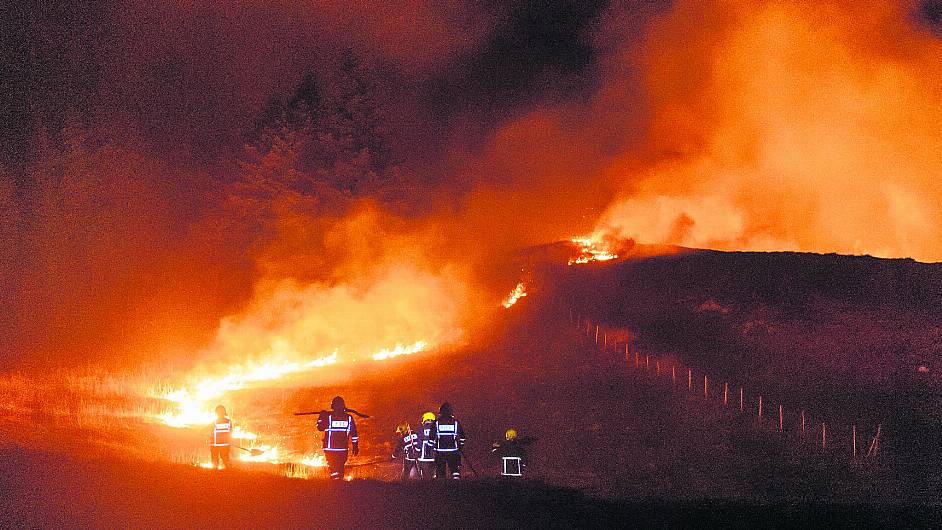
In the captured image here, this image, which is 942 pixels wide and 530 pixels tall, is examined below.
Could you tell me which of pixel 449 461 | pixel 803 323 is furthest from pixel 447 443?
pixel 803 323

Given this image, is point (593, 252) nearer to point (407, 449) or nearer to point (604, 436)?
point (604, 436)

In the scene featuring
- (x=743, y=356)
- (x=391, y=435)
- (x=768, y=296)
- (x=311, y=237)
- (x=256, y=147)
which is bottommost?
(x=391, y=435)

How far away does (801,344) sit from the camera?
31.7 metres

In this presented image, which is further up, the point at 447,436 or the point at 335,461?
the point at 447,436

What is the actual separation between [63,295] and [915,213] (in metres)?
60.1

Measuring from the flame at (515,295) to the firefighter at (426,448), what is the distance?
2516 cm

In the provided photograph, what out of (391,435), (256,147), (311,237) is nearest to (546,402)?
(391,435)

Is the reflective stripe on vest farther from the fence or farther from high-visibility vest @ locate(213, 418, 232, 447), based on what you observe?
the fence

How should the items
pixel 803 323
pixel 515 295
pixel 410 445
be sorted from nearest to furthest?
1. pixel 410 445
2. pixel 803 323
3. pixel 515 295

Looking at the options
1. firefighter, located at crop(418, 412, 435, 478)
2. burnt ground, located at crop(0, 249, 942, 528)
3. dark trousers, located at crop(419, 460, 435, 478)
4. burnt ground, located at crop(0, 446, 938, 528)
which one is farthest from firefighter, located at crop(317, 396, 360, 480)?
burnt ground, located at crop(0, 446, 938, 528)

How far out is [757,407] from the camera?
26.5m

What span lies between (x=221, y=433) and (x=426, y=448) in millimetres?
5010

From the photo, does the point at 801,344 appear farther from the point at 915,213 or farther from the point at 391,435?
the point at 915,213

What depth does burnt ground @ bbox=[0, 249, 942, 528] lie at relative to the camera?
13.3 metres
